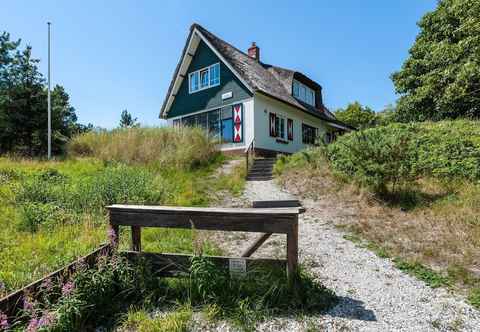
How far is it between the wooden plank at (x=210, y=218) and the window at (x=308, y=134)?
54.5 ft

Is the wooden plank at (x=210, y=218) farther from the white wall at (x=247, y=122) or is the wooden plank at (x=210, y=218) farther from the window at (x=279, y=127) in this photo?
the window at (x=279, y=127)

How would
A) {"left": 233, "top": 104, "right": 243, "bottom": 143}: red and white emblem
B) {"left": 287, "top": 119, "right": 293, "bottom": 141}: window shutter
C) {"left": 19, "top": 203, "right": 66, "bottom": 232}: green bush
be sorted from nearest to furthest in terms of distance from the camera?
{"left": 19, "top": 203, "right": 66, "bottom": 232}: green bush
{"left": 233, "top": 104, "right": 243, "bottom": 143}: red and white emblem
{"left": 287, "top": 119, "right": 293, "bottom": 141}: window shutter

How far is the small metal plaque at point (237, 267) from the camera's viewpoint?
3.03 metres

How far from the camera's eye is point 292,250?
293cm

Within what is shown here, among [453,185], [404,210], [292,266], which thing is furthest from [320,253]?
[453,185]

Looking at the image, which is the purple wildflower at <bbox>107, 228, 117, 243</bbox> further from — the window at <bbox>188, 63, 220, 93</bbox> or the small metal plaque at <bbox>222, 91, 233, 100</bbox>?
the window at <bbox>188, 63, 220, 93</bbox>

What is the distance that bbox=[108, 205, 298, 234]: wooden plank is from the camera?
289 centimetres

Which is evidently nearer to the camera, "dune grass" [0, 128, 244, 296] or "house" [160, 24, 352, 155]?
"dune grass" [0, 128, 244, 296]

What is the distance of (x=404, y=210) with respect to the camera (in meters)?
6.40

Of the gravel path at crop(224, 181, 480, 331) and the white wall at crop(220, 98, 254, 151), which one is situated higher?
the white wall at crop(220, 98, 254, 151)

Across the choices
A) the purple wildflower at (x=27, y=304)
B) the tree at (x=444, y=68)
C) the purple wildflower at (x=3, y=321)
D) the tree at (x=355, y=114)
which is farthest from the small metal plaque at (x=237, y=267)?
the tree at (x=355, y=114)

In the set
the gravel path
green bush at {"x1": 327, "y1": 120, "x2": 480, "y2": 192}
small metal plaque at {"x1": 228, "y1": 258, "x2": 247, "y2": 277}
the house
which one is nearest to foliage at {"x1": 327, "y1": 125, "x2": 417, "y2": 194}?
green bush at {"x1": 327, "y1": 120, "x2": 480, "y2": 192}

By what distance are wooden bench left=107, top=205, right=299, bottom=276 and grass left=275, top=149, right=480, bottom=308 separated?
6.91 feet

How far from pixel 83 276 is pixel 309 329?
2.23 metres
